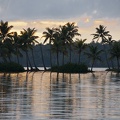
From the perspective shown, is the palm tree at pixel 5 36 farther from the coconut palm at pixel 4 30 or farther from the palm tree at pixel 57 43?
the palm tree at pixel 57 43

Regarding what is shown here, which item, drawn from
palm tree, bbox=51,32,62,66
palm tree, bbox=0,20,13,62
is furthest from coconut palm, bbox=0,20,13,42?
palm tree, bbox=51,32,62,66

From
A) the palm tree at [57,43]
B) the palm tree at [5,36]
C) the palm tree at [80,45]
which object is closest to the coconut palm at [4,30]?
the palm tree at [5,36]

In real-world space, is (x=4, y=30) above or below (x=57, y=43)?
above

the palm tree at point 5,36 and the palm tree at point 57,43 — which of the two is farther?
the palm tree at point 57,43

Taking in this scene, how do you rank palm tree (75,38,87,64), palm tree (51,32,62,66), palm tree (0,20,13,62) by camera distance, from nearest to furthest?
palm tree (0,20,13,62) < palm tree (51,32,62,66) < palm tree (75,38,87,64)

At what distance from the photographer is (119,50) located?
12119 cm

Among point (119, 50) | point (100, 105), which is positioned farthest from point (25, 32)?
point (100, 105)

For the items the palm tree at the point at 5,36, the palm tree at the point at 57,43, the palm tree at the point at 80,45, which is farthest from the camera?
the palm tree at the point at 80,45

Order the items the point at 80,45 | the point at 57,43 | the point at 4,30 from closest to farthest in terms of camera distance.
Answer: the point at 4,30 < the point at 57,43 < the point at 80,45

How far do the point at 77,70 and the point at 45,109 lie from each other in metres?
82.9

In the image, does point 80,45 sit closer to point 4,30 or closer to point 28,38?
point 28,38

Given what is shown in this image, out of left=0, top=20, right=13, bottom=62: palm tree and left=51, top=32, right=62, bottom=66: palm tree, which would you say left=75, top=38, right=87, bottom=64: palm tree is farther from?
left=0, top=20, right=13, bottom=62: palm tree

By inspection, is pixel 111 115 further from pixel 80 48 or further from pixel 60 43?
pixel 80 48

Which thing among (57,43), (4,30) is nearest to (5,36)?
(4,30)
